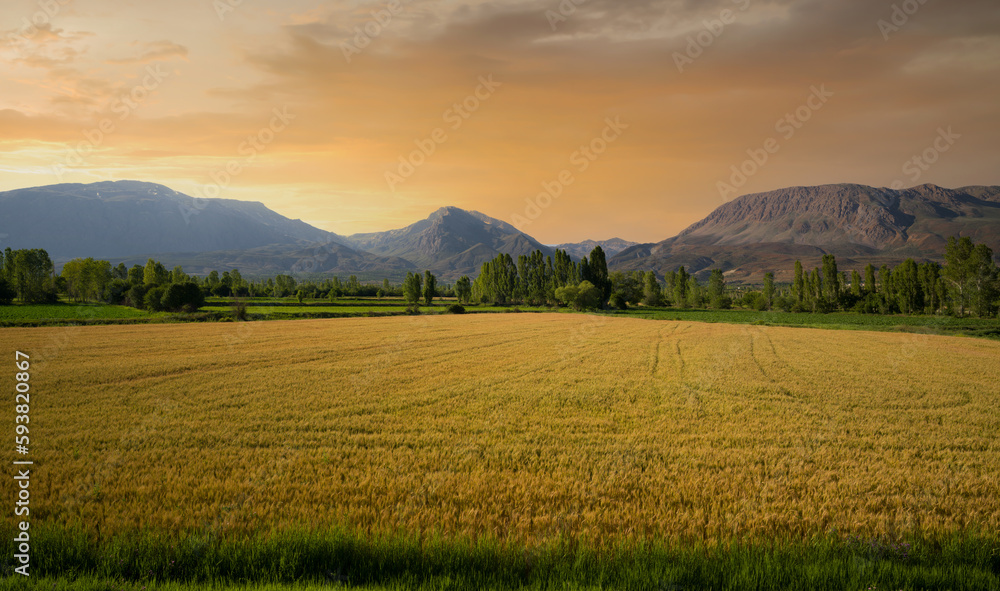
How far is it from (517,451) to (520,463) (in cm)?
77

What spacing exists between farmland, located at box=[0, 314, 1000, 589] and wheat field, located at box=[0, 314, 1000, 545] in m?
0.06

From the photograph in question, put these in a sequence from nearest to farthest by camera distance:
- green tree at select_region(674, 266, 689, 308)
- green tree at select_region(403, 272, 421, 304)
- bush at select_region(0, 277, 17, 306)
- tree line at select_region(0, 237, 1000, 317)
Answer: bush at select_region(0, 277, 17, 306), tree line at select_region(0, 237, 1000, 317), green tree at select_region(403, 272, 421, 304), green tree at select_region(674, 266, 689, 308)

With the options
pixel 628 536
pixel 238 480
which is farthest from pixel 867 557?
pixel 238 480

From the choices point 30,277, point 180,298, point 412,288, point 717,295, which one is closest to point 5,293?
point 30,277

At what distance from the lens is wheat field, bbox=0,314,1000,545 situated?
7.57m

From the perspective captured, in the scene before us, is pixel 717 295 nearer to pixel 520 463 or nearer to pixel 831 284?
pixel 831 284

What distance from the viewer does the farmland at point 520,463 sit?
6.88 metres

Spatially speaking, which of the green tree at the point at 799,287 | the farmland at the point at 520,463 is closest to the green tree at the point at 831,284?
the green tree at the point at 799,287

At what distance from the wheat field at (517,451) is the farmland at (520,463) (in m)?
0.06

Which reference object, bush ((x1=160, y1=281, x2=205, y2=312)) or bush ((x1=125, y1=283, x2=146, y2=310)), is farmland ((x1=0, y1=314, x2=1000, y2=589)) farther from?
bush ((x1=125, y1=283, x2=146, y2=310))

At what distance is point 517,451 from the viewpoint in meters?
11.0

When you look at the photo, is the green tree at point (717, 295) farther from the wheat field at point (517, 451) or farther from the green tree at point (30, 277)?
the green tree at point (30, 277)

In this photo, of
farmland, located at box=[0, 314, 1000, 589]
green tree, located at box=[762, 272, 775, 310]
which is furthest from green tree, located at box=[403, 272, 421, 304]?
green tree, located at box=[762, 272, 775, 310]

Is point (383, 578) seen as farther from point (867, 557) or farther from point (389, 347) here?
point (389, 347)
